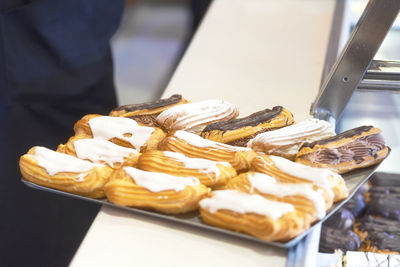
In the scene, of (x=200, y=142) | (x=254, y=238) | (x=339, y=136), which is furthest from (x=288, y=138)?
(x=254, y=238)

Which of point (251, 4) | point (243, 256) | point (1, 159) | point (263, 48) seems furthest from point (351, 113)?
point (1, 159)

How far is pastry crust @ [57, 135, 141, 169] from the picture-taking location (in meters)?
1.20

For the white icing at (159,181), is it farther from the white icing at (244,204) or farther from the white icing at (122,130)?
the white icing at (122,130)

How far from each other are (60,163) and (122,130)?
20 cm

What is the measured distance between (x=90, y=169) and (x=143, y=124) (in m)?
0.25

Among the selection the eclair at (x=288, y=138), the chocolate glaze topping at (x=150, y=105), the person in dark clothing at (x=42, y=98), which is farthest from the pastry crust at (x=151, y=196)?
the person in dark clothing at (x=42, y=98)

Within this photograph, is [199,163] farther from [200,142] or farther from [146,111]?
[146,111]

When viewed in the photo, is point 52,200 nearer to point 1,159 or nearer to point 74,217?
point 74,217

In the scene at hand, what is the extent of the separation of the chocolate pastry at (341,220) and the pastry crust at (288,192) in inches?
17.0

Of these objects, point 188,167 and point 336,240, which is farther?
point 336,240

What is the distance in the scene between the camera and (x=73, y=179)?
44.9 inches

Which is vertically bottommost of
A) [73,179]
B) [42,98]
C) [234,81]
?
[73,179]

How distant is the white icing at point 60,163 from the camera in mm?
1167

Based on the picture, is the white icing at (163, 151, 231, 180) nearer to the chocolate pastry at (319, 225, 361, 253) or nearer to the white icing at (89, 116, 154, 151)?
the white icing at (89, 116, 154, 151)
